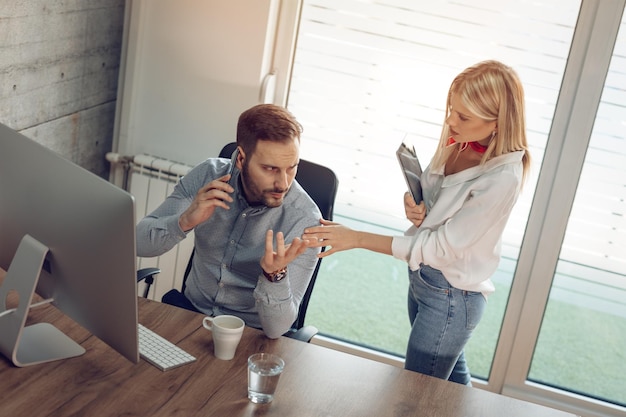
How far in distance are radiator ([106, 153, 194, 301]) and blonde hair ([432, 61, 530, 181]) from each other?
56.6 inches

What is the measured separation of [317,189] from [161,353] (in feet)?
2.69

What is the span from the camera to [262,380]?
1751mm

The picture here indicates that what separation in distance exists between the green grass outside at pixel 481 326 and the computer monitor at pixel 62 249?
6.25 feet

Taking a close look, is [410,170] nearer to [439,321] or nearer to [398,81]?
[439,321]

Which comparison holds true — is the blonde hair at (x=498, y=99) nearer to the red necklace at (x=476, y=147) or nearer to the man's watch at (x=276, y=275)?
the red necklace at (x=476, y=147)

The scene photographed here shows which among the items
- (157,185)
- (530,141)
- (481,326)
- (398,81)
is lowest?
(481,326)

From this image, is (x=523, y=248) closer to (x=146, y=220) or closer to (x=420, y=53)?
(x=420, y=53)

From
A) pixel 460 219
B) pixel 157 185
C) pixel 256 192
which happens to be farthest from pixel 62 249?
pixel 157 185

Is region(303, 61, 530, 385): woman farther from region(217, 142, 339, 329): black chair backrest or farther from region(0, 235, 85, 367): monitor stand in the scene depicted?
region(0, 235, 85, 367): monitor stand

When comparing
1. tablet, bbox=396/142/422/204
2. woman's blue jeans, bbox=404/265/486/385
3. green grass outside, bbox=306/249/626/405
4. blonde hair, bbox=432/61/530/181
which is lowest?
green grass outside, bbox=306/249/626/405

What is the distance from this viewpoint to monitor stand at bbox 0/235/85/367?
1.77 m

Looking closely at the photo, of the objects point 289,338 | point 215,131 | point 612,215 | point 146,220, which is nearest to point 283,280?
point 289,338

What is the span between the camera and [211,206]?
88.4 inches

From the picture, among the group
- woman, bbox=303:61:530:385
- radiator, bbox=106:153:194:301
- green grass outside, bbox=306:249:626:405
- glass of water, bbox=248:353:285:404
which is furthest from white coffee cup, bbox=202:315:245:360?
green grass outside, bbox=306:249:626:405
